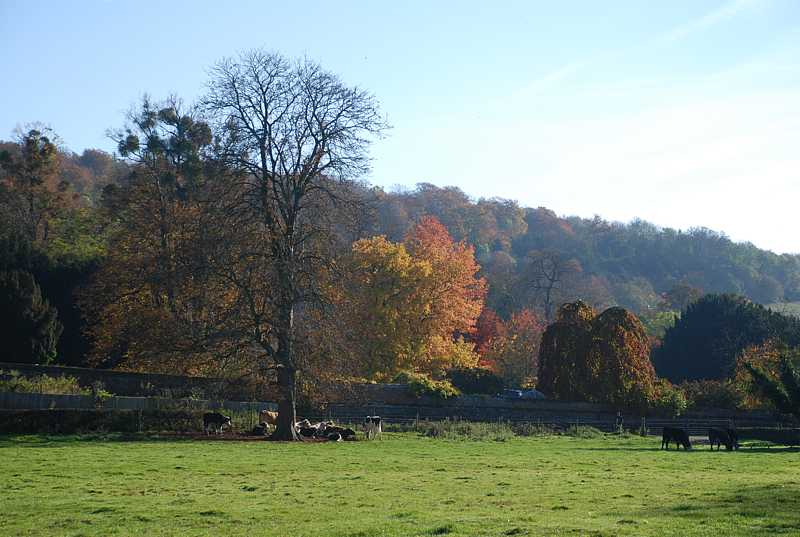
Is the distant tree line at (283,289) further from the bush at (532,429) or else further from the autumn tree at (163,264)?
the bush at (532,429)

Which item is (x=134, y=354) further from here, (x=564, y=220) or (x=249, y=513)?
(x=564, y=220)

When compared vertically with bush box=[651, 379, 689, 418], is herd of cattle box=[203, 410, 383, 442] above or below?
below

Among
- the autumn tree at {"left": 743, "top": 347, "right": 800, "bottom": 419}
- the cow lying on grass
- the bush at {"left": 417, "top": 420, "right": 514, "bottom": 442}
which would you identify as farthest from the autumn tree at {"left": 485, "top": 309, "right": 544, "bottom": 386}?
the cow lying on grass

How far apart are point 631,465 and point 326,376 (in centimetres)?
1314

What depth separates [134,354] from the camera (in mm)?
38312

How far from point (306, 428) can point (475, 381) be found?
19.5m

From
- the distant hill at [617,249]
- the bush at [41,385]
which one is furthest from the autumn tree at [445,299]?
the distant hill at [617,249]

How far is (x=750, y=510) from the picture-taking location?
47.5 ft

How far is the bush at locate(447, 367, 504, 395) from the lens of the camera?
53.5m

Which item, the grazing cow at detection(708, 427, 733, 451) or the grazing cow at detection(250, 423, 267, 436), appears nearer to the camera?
the grazing cow at detection(708, 427, 733, 451)

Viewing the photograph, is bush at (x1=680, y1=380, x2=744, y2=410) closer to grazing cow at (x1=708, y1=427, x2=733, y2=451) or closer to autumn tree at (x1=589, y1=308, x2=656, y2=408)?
autumn tree at (x1=589, y1=308, x2=656, y2=408)

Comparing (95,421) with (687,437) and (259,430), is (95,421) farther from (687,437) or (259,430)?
(687,437)

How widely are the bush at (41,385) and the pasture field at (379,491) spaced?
4480 mm

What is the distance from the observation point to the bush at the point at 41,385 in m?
34.1
